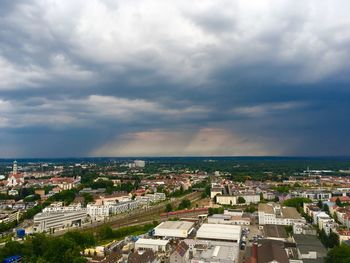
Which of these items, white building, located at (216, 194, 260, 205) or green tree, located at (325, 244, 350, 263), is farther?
white building, located at (216, 194, 260, 205)

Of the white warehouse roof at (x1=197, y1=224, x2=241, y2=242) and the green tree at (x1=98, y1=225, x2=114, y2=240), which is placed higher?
the white warehouse roof at (x1=197, y1=224, x2=241, y2=242)

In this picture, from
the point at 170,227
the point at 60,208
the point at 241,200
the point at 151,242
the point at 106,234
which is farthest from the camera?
the point at 241,200

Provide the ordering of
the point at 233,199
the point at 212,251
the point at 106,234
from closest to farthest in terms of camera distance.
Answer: the point at 212,251
the point at 106,234
the point at 233,199

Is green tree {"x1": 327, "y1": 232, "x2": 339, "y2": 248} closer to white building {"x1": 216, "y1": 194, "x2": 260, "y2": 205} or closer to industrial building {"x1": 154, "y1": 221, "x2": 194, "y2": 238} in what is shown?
industrial building {"x1": 154, "y1": 221, "x2": 194, "y2": 238}

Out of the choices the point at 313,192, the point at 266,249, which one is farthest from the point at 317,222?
the point at 313,192

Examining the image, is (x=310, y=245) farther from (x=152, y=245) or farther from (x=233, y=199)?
(x=233, y=199)

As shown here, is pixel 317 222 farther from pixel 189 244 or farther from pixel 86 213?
pixel 86 213

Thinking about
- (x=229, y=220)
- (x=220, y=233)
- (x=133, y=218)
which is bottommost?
(x=133, y=218)

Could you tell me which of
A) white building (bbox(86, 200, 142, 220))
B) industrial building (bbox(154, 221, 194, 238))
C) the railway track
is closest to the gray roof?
industrial building (bbox(154, 221, 194, 238))

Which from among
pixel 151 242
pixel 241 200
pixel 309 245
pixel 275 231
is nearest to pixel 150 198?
pixel 241 200
